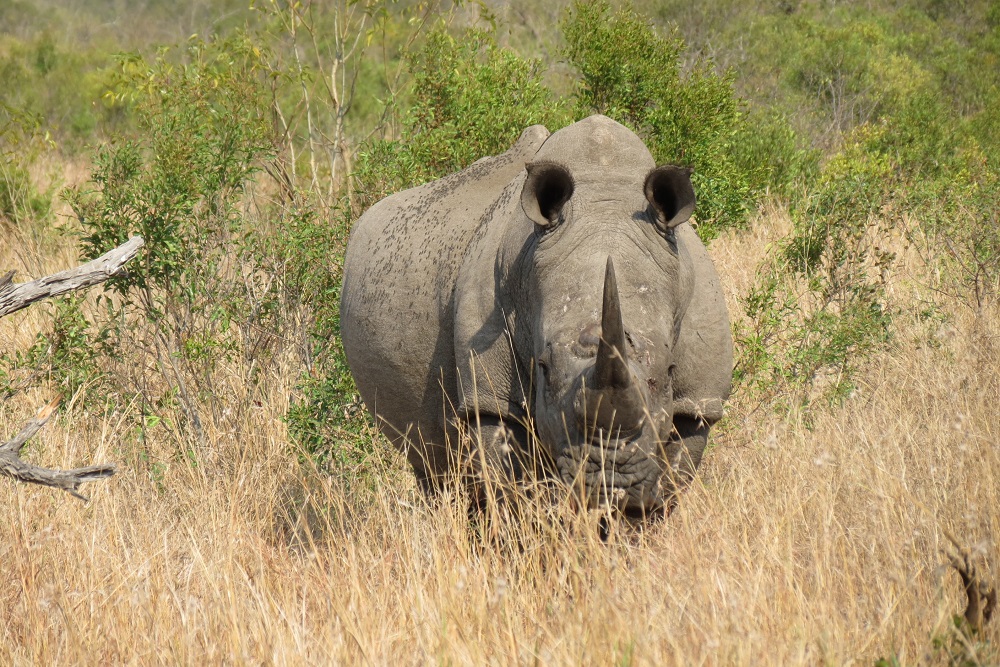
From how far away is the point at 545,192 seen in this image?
180 inches

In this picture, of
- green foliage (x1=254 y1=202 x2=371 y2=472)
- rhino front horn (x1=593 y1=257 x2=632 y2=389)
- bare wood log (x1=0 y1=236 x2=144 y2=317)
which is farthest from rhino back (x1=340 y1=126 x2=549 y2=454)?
bare wood log (x1=0 y1=236 x2=144 y2=317)

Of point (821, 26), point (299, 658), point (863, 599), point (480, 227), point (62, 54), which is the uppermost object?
point (480, 227)

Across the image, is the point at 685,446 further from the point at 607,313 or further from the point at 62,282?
the point at 62,282

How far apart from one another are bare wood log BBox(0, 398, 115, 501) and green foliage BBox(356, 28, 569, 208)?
161 inches

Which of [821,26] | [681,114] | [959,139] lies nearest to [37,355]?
[681,114]

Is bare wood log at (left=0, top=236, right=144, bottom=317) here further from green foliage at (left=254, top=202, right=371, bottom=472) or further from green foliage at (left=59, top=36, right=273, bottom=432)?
green foliage at (left=59, top=36, right=273, bottom=432)

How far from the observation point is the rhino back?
17.9 feet

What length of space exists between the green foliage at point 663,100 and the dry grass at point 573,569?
1960 millimetres

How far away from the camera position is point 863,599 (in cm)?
374

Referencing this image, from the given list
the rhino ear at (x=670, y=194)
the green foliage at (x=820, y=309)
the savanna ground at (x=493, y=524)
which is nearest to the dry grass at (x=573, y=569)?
the savanna ground at (x=493, y=524)

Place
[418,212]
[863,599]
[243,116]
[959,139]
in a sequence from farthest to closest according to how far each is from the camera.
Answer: [959,139] < [243,116] < [418,212] < [863,599]

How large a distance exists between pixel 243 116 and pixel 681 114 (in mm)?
3042

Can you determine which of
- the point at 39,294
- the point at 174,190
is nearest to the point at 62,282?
the point at 39,294

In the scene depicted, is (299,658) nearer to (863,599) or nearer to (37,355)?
(863,599)
